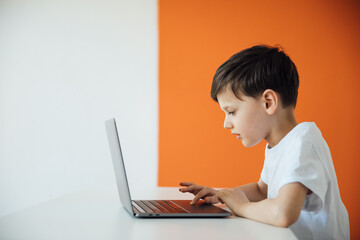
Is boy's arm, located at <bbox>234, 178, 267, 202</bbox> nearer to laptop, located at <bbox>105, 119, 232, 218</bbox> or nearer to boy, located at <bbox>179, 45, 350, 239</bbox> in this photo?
boy, located at <bbox>179, 45, 350, 239</bbox>

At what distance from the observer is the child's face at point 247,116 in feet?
3.59

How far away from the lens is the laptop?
792 mm

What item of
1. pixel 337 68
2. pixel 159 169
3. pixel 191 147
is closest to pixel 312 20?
pixel 337 68

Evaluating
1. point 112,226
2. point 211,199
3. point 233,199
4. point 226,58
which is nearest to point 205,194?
point 211,199

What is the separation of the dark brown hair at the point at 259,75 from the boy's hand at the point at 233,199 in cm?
31

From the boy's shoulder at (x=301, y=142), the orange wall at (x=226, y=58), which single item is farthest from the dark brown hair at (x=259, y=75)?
the orange wall at (x=226, y=58)

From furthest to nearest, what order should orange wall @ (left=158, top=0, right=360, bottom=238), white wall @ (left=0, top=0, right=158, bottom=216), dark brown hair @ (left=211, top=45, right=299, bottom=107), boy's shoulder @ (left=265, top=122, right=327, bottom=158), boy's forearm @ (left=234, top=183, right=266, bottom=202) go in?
white wall @ (left=0, top=0, right=158, bottom=216), orange wall @ (left=158, top=0, right=360, bottom=238), boy's forearm @ (left=234, top=183, right=266, bottom=202), dark brown hair @ (left=211, top=45, right=299, bottom=107), boy's shoulder @ (left=265, top=122, right=327, bottom=158)

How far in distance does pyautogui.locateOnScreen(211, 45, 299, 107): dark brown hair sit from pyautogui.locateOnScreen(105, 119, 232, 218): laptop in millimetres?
360

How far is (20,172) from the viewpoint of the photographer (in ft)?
9.68

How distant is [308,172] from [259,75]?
374mm

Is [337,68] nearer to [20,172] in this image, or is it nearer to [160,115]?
[160,115]

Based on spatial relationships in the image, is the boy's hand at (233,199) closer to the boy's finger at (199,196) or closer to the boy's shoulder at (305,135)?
the boy's finger at (199,196)

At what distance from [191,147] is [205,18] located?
3.22 feet

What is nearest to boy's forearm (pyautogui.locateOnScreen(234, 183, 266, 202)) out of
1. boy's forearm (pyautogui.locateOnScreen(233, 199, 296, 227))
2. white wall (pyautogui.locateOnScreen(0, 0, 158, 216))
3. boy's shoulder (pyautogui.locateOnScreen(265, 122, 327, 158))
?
boy's shoulder (pyautogui.locateOnScreen(265, 122, 327, 158))
